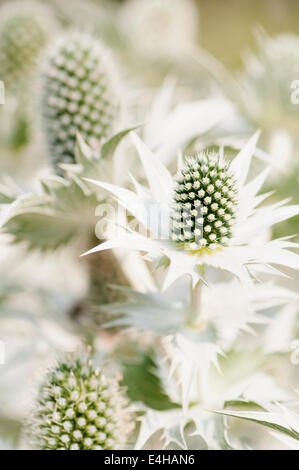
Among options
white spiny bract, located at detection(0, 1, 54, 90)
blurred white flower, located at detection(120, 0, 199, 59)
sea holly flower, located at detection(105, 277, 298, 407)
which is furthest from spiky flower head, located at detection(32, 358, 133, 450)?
blurred white flower, located at detection(120, 0, 199, 59)

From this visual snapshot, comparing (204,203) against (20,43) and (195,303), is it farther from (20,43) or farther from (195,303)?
(20,43)

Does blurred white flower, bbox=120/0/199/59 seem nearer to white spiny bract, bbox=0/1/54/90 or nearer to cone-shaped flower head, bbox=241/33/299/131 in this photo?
white spiny bract, bbox=0/1/54/90

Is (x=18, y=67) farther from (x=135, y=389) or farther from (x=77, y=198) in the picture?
(x=135, y=389)

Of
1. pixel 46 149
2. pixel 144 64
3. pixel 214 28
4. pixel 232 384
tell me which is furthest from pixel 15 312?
pixel 214 28

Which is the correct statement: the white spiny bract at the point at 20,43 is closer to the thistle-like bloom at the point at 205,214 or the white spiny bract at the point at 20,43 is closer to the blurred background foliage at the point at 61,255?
the blurred background foliage at the point at 61,255

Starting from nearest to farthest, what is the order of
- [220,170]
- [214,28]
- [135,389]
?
[220,170] → [135,389] → [214,28]

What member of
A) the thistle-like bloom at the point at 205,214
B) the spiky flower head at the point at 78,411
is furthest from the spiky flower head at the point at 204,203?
the spiky flower head at the point at 78,411

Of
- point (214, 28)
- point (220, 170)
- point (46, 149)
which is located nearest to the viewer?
point (220, 170)
